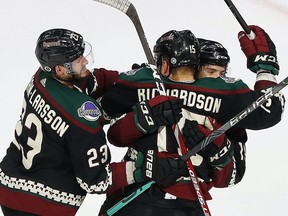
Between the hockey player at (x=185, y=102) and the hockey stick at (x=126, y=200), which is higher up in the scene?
the hockey player at (x=185, y=102)

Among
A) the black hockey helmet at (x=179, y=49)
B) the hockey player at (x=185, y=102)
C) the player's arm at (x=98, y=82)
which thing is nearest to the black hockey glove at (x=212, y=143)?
the hockey player at (x=185, y=102)

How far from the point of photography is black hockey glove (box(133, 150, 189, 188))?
114 inches

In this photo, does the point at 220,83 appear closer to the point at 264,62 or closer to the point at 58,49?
the point at 264,62

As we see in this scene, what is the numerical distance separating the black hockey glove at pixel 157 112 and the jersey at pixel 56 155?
0.60 ft

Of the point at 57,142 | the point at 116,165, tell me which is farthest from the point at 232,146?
the point at 57,142

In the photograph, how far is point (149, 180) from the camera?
300cm

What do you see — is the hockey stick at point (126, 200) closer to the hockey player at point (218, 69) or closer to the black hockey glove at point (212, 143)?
the black hockey glove at point (212, 143)

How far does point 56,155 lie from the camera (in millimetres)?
2965

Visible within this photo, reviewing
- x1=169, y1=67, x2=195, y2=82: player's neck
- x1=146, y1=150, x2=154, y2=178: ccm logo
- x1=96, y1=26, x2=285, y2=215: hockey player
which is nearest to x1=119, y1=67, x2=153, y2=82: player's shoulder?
x1=96, y1=26, x2=285, y2=215: hockey player

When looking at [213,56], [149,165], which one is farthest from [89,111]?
[213,56]

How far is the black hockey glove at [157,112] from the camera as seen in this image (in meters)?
2.83

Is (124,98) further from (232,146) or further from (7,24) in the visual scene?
(7,24)

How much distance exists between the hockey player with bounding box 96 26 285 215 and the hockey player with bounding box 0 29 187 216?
84mm

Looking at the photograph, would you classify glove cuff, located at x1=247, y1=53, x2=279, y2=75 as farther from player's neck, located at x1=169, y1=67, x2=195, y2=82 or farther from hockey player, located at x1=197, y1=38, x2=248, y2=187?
player's neck, located at x1=169, y1=67, x2=195, y2=82
